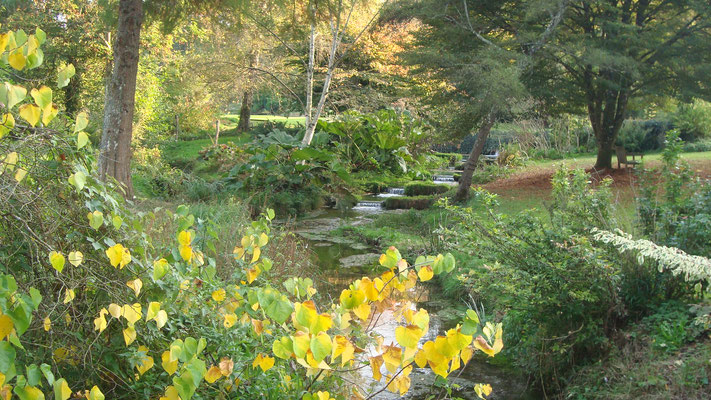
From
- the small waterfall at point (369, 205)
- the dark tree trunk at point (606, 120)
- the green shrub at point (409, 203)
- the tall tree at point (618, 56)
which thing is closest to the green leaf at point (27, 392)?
the tall tree at point (618, 56)

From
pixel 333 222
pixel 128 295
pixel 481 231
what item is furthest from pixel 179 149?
pixel 128 295

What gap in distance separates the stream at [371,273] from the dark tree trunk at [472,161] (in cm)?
178

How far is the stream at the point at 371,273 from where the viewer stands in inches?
170

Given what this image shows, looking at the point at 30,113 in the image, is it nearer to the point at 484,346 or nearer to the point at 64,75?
the point at 64,75

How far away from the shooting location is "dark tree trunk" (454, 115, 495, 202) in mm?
11407

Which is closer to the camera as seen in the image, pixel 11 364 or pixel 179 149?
pixel 11 364

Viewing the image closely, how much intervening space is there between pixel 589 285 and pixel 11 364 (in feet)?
11.8

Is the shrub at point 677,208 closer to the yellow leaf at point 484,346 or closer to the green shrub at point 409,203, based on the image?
the yellow leaf at point 484,346

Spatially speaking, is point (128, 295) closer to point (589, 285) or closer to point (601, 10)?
point (589, 285)

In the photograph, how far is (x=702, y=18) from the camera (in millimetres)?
11734

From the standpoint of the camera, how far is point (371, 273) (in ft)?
25.3

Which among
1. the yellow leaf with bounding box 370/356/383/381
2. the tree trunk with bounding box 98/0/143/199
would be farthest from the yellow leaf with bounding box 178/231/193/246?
the tree trunk with bounding box 98/0/143/199

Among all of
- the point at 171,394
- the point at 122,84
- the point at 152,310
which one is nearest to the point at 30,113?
the point at 152,310

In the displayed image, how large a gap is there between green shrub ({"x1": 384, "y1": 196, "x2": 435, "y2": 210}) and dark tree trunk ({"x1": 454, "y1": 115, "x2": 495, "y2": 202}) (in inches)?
24.7
